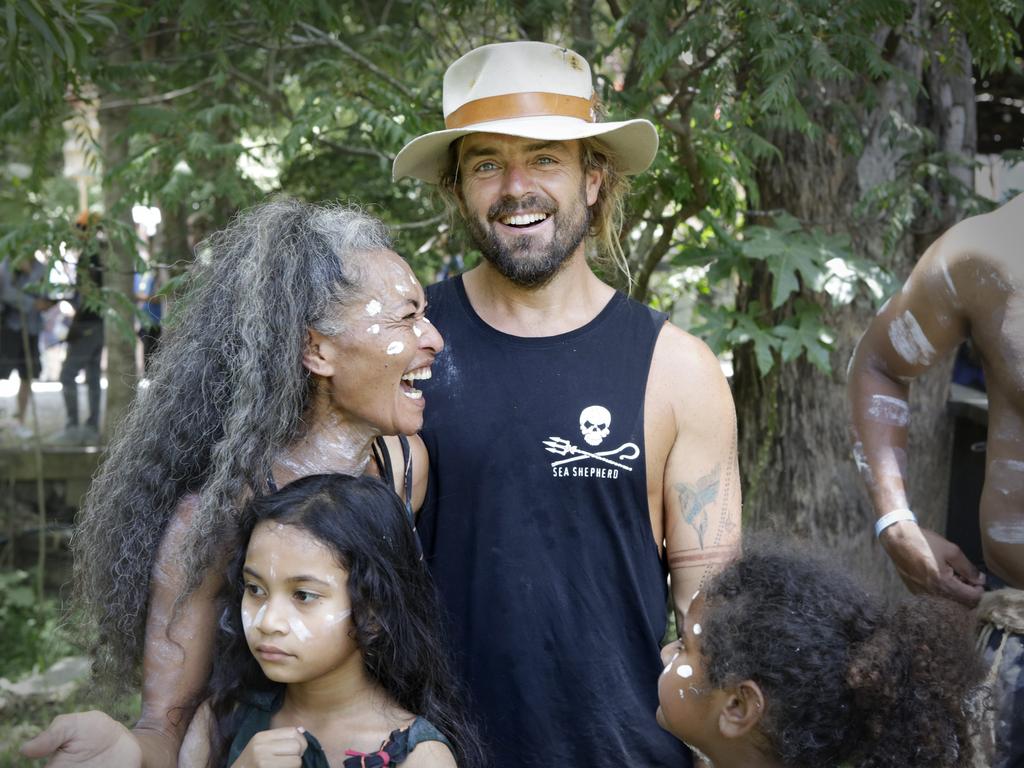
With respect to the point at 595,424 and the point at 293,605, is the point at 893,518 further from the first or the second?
the point at 293,605

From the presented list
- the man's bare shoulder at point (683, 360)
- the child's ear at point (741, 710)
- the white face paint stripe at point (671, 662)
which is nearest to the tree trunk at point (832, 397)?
the man's bare shoulder at point (683, 360)

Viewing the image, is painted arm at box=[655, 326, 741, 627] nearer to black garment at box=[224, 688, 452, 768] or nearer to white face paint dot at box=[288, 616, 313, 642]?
black garment at box=[224, 688, 452, 768]

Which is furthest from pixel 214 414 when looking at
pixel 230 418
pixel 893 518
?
pixel 893 518

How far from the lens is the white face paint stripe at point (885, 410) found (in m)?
2.96

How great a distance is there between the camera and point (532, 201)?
2.67 m

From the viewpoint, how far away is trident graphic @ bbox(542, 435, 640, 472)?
2486mm

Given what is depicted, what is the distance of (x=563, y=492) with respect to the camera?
2.50 metres

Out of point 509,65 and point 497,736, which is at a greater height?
point 509,65

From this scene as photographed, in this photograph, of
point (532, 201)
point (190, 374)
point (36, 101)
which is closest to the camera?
point (190, 374)

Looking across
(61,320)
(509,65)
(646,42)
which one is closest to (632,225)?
(646,42)

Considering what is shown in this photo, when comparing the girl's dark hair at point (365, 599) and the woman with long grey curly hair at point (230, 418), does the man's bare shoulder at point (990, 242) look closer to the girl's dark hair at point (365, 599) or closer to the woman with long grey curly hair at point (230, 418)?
the woman with long grey curly hair at point (230, 418)

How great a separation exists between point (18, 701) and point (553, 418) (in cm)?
398

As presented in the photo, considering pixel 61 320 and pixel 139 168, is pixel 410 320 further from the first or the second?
pixel 61 320

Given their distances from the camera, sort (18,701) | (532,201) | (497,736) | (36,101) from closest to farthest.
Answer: (497,736)
(532,201)
(36,101)
(18,701)
